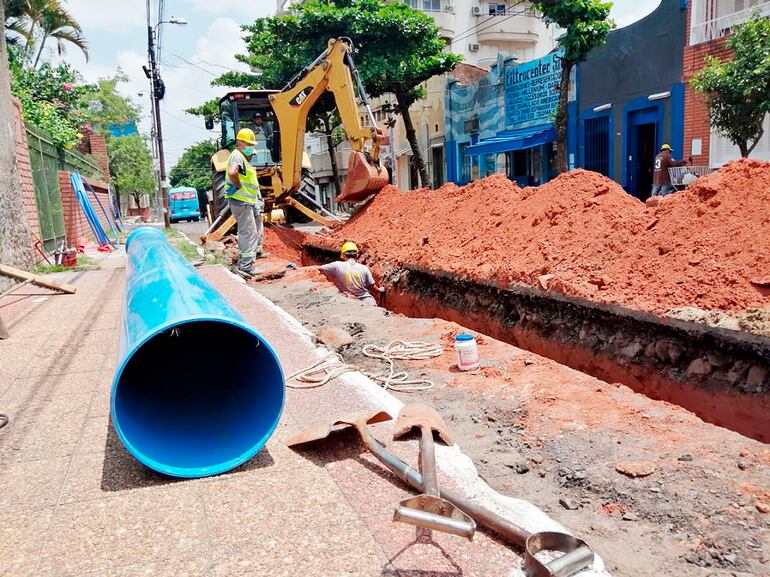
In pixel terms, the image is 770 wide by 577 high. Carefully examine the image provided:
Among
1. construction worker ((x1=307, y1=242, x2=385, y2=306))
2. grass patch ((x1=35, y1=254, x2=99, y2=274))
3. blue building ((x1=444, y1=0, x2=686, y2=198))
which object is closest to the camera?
construction worker ((x1=307, y1=242, x2=385, y2=306))

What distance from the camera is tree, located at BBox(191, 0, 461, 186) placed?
21094 mm

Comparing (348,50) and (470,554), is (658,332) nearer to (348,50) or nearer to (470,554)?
(470,554)

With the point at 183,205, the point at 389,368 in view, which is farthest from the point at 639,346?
the point at 183,205

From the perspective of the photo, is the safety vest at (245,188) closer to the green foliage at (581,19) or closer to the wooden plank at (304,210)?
the wooden plank at (304,210)

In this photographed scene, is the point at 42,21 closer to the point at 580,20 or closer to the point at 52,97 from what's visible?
the point at 52,97

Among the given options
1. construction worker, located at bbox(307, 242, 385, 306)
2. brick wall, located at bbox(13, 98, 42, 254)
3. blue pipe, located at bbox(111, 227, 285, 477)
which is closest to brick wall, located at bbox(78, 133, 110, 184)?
brick wall, located at bbox(13, 98, 42, 254)

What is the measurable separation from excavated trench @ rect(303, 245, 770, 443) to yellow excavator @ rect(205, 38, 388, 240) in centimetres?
537

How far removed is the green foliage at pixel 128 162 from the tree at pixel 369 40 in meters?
27.6

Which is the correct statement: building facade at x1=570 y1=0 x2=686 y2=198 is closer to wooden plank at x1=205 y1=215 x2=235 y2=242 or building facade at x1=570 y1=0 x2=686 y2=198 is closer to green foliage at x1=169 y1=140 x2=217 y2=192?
wooden plank at x1=205 y1=215 x2=235 y2=242

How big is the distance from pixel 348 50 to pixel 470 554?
11.8 m

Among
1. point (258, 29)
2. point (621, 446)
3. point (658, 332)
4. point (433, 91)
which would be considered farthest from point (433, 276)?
point (433, 91)

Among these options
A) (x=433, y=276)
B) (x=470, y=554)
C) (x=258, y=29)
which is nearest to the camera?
(x=470, y=554)

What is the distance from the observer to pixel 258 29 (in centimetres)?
2333

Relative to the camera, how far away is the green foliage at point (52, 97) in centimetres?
1794
